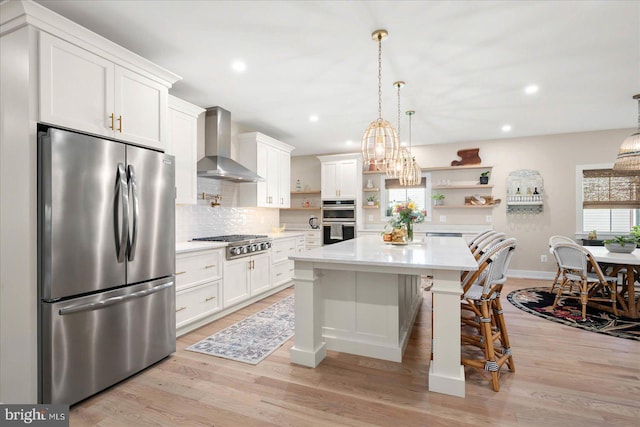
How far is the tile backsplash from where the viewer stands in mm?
4020

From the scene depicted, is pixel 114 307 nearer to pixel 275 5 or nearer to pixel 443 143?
pixel 275 5

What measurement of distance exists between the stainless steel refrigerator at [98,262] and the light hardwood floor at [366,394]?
0.22 m

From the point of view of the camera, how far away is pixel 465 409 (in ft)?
6.28

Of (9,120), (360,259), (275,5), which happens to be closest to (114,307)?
(9,120)

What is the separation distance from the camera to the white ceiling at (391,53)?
227 cm

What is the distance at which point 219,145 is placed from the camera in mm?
4309

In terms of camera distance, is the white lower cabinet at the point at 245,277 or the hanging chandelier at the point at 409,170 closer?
the white lower cabinet at the point at 245,277

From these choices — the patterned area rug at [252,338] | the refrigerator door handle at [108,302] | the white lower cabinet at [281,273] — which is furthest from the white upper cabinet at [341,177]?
the refrigerator door handle at [108,302]

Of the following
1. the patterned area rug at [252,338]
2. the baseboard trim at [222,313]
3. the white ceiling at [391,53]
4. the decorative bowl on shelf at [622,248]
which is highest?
the white ceiling at [391,53]

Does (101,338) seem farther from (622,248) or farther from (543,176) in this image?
(543,176)

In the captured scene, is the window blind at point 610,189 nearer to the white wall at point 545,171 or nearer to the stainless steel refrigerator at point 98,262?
the white wall at point 545,171

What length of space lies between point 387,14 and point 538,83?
227 cm

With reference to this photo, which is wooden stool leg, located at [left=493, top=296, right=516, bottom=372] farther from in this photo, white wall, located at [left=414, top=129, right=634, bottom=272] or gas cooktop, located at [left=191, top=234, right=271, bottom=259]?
white wall, located at [left=414, top=129, right=634, bottom=272]

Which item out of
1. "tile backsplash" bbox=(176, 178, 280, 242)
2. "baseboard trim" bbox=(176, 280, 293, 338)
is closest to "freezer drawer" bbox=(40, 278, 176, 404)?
"baseboard trim" bbox=(176, 280, 293, 338)
